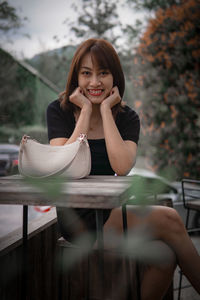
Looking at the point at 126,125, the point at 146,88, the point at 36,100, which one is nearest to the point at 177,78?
the point at 146,88

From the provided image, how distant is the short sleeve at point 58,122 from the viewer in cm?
169

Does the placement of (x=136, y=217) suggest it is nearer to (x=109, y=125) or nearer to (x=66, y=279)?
(x=109, y=125)

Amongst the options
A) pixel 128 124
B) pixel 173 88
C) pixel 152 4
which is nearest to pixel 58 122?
pixel 128 124

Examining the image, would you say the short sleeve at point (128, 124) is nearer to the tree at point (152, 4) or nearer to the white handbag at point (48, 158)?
the white handbag at point (48, 158)

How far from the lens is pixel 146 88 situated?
5.75m

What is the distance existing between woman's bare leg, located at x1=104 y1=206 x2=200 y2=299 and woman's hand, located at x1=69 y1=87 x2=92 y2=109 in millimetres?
595

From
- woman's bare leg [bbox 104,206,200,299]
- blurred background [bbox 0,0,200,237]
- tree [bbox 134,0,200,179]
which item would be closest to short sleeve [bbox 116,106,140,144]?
woman's bare leg [bbox 104,206,200,299]

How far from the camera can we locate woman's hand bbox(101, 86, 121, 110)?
1.65 meters

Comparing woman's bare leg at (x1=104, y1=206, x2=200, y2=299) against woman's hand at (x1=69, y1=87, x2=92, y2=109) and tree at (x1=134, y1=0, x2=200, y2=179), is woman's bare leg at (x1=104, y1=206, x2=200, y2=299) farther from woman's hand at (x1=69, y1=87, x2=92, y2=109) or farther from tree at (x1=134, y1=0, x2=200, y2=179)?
tree at (x1=134, y1=0, x2=200, y2=179)

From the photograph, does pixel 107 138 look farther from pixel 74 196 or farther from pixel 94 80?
pixel 74 196

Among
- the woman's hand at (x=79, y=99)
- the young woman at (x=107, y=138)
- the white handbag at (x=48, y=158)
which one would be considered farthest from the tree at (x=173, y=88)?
the white handbag at (x=48, y=158)

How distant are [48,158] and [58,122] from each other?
1.71ft

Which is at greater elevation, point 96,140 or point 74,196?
point 96,140

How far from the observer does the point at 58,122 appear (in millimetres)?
1712
